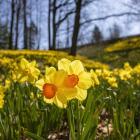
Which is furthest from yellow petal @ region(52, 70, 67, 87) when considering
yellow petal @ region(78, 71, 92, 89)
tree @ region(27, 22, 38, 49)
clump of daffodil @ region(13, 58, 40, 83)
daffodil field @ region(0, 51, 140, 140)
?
tree @ region(27, 22, 38, 49)

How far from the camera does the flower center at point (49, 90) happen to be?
194 centimetres

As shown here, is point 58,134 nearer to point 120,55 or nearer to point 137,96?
point 137,96

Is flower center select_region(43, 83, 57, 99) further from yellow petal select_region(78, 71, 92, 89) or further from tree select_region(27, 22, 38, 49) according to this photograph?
tree select_region(27, 22, 38, 49)

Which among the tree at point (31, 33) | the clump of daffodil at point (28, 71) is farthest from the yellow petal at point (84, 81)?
the tree at point (31, 33)

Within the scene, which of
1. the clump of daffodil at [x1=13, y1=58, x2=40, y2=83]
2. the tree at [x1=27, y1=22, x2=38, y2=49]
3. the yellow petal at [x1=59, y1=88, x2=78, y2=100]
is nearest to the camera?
the yellow petal at [x1=59, y1=88, x2=78, y2=100]

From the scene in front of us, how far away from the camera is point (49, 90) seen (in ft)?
6.42

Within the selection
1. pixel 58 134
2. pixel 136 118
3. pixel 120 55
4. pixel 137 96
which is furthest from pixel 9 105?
pixel 120 55

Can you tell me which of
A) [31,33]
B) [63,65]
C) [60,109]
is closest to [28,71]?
[60,109]

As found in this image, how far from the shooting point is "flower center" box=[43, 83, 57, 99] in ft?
6.35

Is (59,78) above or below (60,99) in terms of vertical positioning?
above

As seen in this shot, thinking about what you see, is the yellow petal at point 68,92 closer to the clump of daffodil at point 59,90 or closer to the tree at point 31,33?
the clump of daffodil at point 59,90

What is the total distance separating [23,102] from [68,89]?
5.61 ft

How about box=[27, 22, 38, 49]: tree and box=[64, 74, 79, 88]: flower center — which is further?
box=[27, 22, 38, 49]: tree

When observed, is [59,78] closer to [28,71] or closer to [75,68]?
[75,68]
